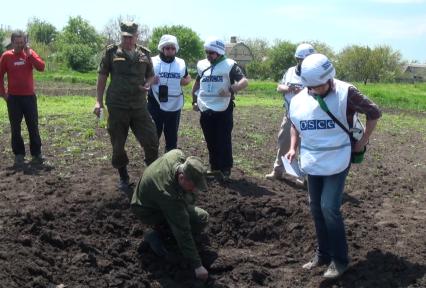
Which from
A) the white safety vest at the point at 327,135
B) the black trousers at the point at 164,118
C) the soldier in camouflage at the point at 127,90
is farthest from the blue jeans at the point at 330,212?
the black trousers at the point at 164,118

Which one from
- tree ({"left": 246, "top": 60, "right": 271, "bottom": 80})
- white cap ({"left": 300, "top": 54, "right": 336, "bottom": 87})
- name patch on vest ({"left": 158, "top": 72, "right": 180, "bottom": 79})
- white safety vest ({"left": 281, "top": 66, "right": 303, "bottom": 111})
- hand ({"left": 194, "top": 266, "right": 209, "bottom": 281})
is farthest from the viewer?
tree ({"left": 246, "top": 60, "right": 271, "bottom": 80})

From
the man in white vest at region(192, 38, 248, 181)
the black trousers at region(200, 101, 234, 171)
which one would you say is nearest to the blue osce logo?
the man in white vest at region(192, 38, 248, 181)

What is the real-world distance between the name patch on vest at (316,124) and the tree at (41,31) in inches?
3418

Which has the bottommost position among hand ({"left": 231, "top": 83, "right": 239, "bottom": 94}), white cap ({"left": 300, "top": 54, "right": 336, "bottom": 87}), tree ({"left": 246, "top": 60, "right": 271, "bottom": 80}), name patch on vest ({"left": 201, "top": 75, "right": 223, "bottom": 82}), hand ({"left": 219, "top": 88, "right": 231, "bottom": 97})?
tree ({"left": 246, "top": 60, "right": 271, "bottom": 80})

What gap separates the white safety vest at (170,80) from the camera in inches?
300

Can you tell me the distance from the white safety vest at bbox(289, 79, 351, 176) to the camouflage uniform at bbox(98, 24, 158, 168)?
2.50m

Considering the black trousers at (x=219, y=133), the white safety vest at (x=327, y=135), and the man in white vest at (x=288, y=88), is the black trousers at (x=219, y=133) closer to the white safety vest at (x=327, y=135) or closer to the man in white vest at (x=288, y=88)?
the man in white vest at (x=288, y=88)

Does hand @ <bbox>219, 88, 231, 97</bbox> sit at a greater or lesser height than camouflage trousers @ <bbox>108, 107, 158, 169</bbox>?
greater

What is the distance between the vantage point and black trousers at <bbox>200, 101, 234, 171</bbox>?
739 centimetres

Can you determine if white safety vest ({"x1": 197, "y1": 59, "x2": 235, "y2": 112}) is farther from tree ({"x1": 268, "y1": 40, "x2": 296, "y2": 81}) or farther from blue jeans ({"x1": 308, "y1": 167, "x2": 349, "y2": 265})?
tree ({"x1": 268, "y1": 40, "x2": 296, "y2": 81})

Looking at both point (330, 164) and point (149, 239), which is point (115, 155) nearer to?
point (149, 239)

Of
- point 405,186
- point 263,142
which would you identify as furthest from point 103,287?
point 263,142

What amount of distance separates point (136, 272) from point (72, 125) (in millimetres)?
7732

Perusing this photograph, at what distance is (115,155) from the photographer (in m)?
6.86
